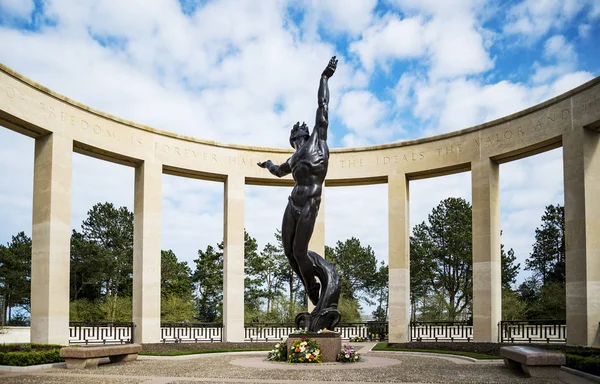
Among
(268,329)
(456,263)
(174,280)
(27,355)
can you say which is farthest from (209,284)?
(27,355)

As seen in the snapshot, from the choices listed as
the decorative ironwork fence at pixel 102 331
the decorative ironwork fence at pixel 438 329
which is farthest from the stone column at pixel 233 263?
the decorative ironwork fence at pixel 438 329

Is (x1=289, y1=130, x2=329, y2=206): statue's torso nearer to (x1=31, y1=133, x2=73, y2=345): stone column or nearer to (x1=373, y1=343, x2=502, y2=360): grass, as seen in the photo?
(x1=373, y1=343, x2=502, y2=360): grass

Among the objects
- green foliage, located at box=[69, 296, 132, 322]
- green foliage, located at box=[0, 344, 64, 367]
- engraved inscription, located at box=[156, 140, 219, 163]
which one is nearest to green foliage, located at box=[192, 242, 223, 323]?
green foliage, located at box=[69, 296, 132, 322]

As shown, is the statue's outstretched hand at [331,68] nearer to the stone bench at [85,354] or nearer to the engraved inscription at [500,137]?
the stone bench at [85,354]

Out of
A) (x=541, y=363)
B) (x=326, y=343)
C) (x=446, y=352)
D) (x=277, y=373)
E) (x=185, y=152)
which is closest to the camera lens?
(x=541, y=363)

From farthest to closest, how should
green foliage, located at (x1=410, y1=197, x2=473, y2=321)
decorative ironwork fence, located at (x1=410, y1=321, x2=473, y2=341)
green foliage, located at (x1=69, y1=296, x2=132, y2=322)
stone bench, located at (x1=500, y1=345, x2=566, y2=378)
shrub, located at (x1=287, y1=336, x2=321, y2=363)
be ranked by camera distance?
green foliage, located at (x1=410, y1=197, x2=473, y2=321)
green foliage, located at (x1=69, y1=296, x2=132, y2=322)
decorative ironwork fence, located at (x1=410, y1=321, x2=473, y2=341)
shrub, located at (x1=287, y1=336, x2=321, y2=363)
stone bench, located at (x1=500, y1=345, x2=566, y2=378)

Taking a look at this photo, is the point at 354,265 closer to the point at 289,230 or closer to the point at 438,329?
the point at 438,329

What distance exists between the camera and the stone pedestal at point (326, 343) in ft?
49.4

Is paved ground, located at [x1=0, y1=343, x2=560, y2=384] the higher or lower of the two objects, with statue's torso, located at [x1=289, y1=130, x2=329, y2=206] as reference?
lower

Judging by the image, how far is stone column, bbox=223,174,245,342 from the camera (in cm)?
2576

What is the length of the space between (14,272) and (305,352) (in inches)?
1795

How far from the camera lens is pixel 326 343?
1514 centimetres

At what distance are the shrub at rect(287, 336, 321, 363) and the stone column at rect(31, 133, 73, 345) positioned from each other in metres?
10.2

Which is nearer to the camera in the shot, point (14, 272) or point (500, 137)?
point (500, 137)
